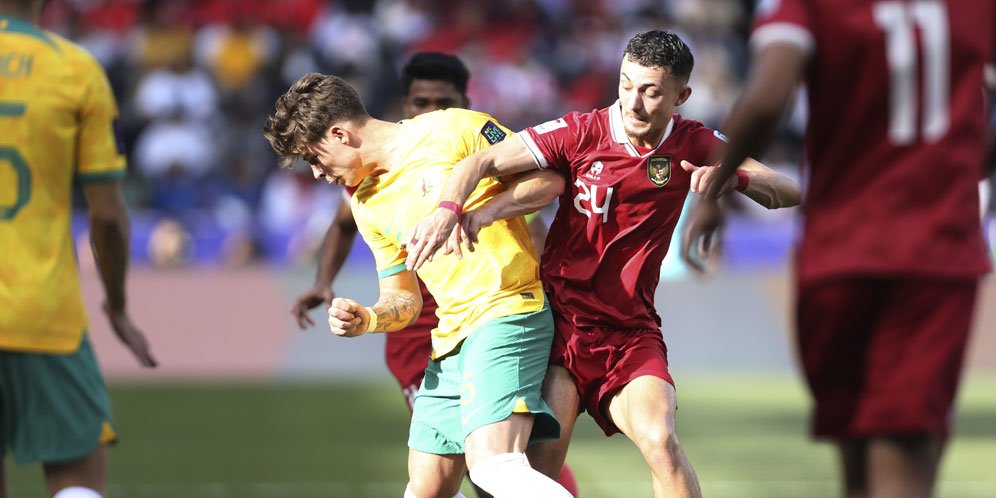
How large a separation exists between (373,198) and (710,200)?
184 centimetres

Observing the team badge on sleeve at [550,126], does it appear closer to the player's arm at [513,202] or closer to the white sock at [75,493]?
the player's arm at [513,202]

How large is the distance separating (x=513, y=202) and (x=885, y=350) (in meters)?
1.87

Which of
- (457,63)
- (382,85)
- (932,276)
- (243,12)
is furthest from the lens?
(243,12)

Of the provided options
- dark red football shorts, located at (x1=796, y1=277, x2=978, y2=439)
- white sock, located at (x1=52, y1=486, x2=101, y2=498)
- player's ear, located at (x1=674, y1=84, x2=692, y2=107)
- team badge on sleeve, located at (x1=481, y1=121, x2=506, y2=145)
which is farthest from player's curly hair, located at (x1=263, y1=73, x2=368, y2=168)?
dark red football shorts, located at (x1=796, y1=277, x2=978, y2=439)

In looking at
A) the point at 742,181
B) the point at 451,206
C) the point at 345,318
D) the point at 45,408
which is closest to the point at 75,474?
the point at 45,408

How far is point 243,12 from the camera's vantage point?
68.5 ft

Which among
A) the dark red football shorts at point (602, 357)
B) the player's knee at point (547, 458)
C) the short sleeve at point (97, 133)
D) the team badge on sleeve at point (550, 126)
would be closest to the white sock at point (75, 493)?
the short sleeve at point (97, 133)

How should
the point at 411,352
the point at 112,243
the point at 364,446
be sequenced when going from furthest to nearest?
the point at 364,446, the point at 411,352, the point at 112,243

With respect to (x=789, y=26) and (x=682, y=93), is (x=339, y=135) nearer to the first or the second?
(x=682, y=93)

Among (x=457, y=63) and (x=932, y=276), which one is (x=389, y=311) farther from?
(x=932, y=276)

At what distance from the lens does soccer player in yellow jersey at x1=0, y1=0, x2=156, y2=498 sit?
4449mm

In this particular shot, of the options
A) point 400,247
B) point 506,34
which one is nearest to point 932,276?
point 400,247

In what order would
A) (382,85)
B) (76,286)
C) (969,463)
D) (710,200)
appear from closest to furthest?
(710,200), (76,286), (969,463), (382,85)

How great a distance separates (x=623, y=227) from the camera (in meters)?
5.54
